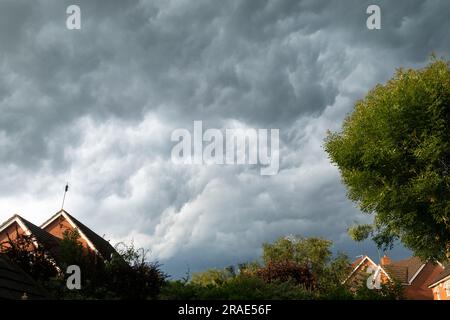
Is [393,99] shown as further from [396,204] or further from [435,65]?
[396,204]

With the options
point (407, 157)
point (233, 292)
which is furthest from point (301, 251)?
point (233, 292)

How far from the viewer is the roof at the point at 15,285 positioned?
6064 millimetres

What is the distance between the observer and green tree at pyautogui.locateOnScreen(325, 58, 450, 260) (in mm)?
26016

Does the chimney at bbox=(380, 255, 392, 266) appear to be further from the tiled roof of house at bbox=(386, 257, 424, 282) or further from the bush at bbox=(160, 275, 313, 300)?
the bush at bbox=(160, 275, 313, 300)

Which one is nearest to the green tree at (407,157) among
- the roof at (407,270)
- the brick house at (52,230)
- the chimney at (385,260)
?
the brick house at (52,230)

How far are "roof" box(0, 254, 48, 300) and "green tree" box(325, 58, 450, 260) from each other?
23.6m

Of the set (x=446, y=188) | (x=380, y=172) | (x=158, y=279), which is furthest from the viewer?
(x=380, y=172)

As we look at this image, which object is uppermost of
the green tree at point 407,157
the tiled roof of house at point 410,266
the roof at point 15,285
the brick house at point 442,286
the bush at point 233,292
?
the green tree at point 407,157

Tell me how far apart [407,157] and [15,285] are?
2581 cm

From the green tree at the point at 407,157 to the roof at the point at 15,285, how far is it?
23.6 meters

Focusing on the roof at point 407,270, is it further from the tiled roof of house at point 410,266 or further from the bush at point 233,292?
the bush at point 233,292

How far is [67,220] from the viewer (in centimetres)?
3375

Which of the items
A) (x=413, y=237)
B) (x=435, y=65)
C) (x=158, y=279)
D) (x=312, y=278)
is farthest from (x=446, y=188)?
(x=158, y=279)
